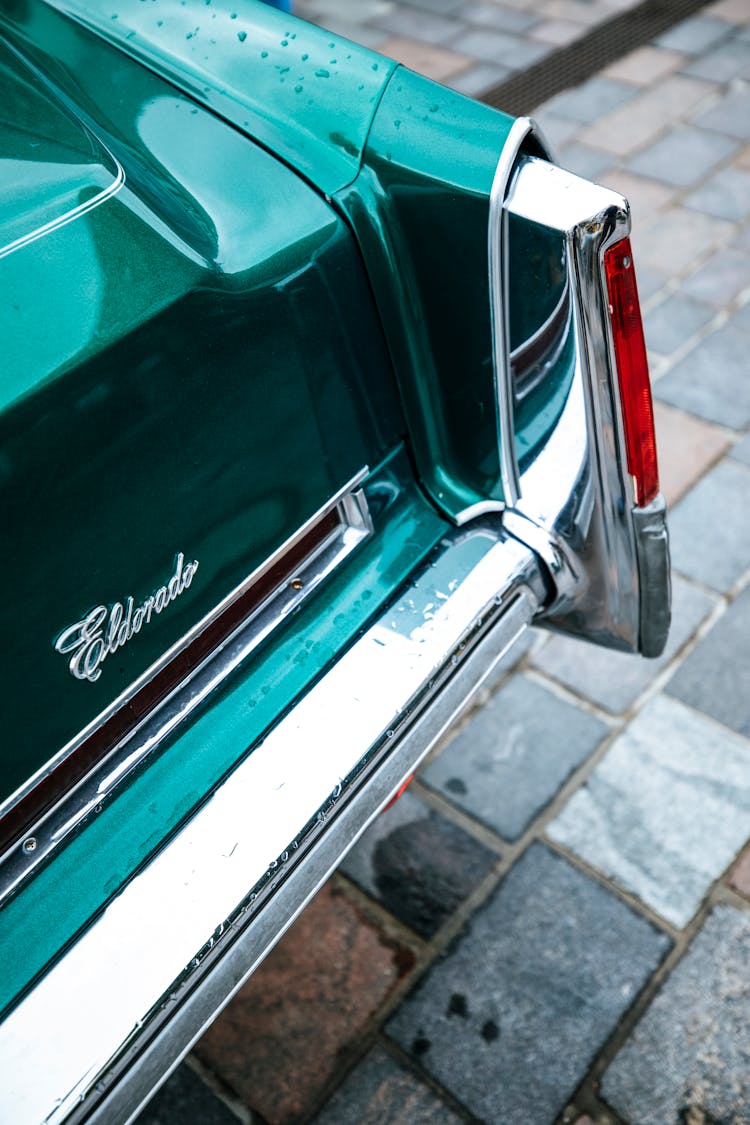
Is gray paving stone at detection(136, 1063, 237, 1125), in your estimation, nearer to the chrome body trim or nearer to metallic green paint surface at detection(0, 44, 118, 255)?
the chrome body trim

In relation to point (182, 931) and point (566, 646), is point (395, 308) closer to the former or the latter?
point (182, 931)

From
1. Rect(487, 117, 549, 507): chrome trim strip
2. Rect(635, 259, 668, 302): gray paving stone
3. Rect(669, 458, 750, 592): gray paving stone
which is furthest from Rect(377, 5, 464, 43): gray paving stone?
Rect(487, 117, 549, 507): chrome trim strip

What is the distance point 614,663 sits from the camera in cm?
240

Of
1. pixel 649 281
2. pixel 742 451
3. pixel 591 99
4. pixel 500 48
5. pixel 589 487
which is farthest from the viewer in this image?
pixel 500 48

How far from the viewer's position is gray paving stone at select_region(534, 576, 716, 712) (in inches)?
91.9

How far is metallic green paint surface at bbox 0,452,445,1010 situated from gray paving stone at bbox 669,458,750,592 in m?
1.24

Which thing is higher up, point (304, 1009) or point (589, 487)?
point (589, 487)

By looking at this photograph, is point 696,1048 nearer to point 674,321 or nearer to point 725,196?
point 674,321

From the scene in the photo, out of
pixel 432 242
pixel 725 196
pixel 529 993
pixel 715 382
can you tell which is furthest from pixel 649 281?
pixel 529 993

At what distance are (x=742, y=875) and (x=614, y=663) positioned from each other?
586 millimetres

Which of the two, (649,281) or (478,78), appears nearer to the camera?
(649,281)

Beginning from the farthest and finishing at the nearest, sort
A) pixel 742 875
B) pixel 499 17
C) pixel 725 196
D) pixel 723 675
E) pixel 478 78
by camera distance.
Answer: pixel 499 17
pixel 478 78
pixel 725 196
pixel 723 675
pixel 742 875

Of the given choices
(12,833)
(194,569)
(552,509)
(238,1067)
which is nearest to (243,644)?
(194,569)

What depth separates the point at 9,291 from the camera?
110 cm
